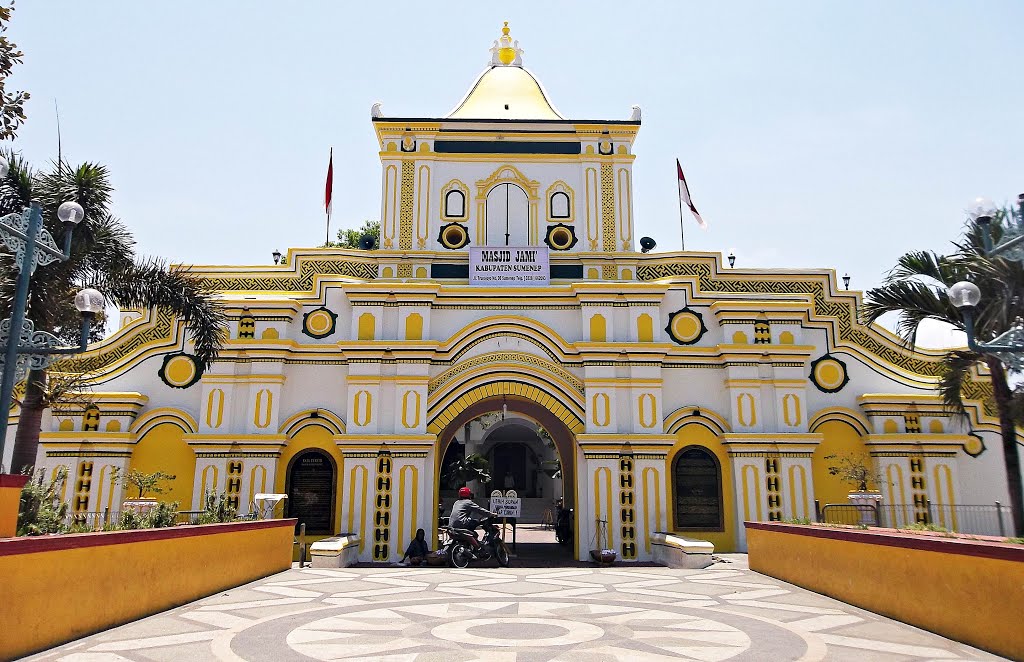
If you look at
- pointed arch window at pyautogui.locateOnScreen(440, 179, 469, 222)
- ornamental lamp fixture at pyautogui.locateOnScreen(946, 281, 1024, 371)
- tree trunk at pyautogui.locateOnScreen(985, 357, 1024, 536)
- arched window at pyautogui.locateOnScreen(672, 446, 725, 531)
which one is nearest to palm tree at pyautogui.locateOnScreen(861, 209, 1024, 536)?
tree trunk at pyautogui.locateOnScreen(985, 357, 1024, 536)

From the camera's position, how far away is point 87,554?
8.81 metres

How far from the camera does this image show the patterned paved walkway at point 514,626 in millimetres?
8031

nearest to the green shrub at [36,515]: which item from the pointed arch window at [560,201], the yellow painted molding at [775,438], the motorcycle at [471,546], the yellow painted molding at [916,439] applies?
the motorcycle at [471,546]

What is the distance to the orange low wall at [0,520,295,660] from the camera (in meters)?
7.54

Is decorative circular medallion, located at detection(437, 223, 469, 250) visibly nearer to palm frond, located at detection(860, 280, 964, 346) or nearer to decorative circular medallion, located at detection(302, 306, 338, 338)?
decorative circular medallion, located at detection(302, 306, 338, 338)

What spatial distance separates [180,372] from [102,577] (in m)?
12.5

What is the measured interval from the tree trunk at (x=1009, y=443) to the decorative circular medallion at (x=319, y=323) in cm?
1554

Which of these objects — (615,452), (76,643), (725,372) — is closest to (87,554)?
(76,643)

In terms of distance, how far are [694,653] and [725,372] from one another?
13.5 meters

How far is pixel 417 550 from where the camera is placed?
1816 cm

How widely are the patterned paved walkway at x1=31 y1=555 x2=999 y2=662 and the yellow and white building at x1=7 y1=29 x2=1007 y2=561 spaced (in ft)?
18.8

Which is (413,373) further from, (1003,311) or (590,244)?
(1003,311)

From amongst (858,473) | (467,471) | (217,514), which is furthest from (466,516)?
(467,471)

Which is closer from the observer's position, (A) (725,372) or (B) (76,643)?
(B) (76,643)
